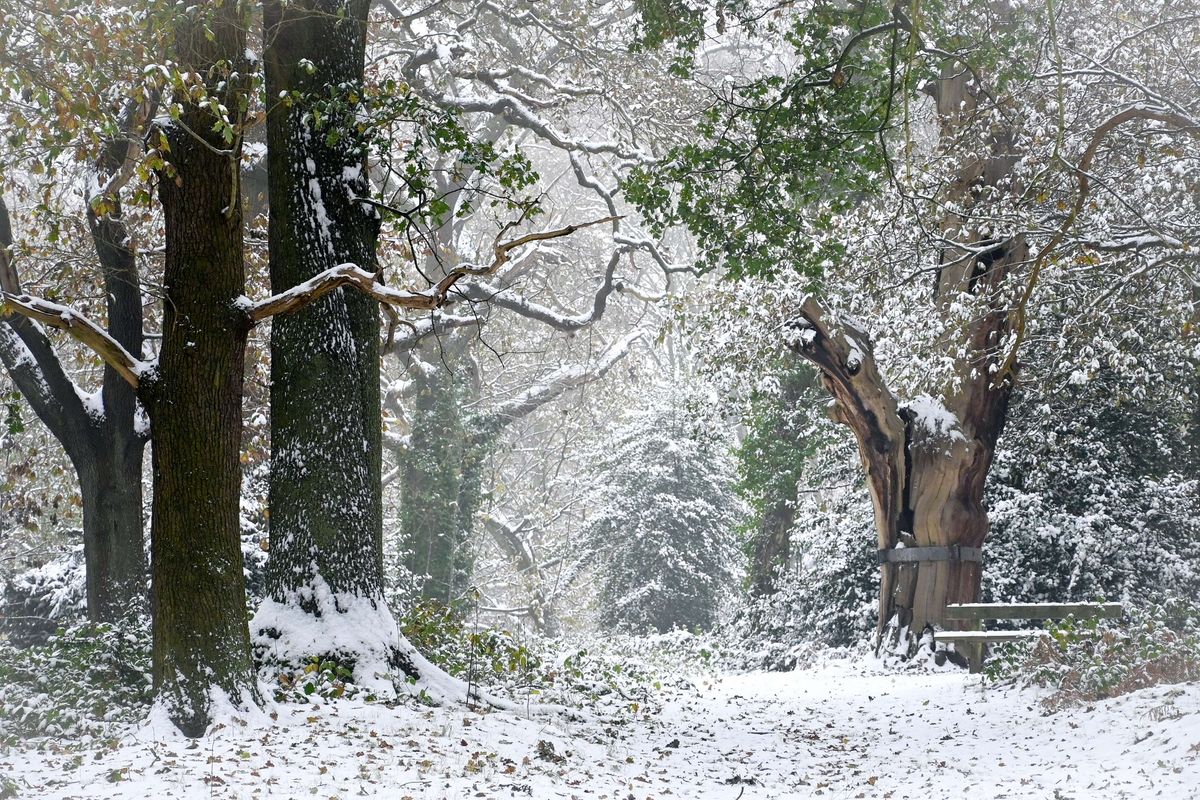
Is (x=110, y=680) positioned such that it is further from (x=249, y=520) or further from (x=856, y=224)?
(x=856, y=224)

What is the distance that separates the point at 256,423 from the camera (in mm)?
14195

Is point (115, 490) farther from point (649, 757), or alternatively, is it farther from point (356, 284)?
point (649, 757)

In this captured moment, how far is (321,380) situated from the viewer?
8.96 metres

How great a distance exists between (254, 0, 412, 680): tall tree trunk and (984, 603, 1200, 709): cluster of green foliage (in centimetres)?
615

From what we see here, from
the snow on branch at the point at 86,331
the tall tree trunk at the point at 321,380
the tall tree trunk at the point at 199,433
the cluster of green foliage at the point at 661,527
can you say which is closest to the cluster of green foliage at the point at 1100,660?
the tall tree trunk at the point at 321,380

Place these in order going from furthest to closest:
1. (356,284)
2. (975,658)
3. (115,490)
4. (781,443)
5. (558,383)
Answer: (558,383)
(781,443)
(975,658)
(115,490)
(356,284)

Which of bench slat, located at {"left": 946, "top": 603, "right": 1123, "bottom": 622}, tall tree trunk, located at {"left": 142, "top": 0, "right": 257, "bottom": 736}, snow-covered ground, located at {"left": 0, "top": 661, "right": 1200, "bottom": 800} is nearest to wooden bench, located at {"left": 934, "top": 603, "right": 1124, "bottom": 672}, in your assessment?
bench slat, located at {"left": 946, "top": 603, "right": 1123, "bottom": 622}

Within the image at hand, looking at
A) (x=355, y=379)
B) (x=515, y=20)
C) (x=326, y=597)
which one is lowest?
(x=326, y=597)

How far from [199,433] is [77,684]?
2320mm

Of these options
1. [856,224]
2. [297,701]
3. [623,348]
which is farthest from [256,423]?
[623,348]

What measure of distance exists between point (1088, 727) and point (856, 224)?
720cm

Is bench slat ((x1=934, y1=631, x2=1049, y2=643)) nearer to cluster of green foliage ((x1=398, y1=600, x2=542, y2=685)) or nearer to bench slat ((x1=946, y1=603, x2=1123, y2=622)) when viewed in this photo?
bench slat ((x1=946, y1=603, x2=1123, y2=622))

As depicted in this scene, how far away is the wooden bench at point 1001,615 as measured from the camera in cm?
1273

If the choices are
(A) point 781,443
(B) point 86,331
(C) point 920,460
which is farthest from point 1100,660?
(A) point 781,443
